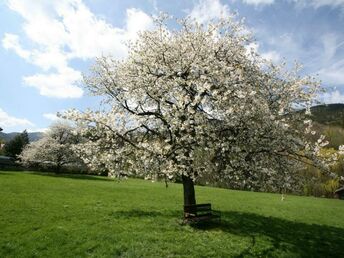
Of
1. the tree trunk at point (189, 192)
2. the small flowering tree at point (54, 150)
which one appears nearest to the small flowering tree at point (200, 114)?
the tree trunk at point (189, 192)

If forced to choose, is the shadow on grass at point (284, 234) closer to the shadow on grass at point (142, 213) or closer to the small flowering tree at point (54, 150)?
the shadow on grass at point (142, 213)

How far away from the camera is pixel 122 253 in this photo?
17438 mm

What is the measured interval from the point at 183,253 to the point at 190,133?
276 inches

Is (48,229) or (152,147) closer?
(48,229)

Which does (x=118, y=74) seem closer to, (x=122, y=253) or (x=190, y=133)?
(x=190, y=133)

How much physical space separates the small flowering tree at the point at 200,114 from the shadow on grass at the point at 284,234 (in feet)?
11.6

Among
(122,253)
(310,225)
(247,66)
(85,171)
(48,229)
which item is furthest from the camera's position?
(85,171)

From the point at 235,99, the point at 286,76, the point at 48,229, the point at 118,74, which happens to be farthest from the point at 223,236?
the point at 118,74


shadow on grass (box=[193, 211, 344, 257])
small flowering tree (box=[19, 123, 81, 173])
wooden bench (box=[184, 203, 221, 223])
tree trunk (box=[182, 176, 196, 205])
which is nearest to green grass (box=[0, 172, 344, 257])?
shadow on grass (box=[193, 211, 344, 257])

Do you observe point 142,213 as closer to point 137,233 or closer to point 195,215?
point 195,215

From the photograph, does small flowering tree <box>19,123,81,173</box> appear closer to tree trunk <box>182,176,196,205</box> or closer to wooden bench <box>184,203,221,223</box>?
tree trunk <box>182,176,196,205</box>

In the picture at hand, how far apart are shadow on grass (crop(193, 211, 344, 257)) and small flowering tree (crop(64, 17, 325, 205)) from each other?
3.53 m

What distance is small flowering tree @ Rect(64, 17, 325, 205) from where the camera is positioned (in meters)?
21.0

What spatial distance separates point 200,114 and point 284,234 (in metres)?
11.1
